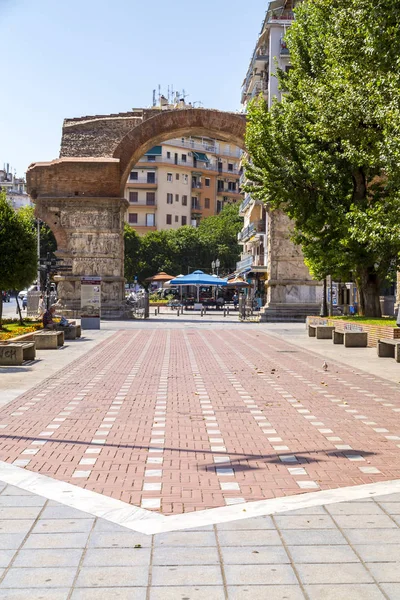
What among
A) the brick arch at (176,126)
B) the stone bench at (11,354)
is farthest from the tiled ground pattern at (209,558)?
the brick arch at (176,126)

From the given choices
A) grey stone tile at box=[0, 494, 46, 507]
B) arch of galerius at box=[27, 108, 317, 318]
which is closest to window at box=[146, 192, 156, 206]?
arch of galerius at box=[27, 108, 317, 318]

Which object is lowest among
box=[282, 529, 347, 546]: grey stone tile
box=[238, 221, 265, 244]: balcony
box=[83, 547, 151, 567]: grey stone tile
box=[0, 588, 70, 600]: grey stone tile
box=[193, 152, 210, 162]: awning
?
box=[0, 588, 70, 600]: grey stone tile

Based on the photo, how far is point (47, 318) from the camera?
25.2 m

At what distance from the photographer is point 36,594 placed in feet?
13.6

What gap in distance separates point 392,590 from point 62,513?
243 cm

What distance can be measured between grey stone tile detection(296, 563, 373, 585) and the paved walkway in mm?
11

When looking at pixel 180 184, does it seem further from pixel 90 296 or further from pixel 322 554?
pixel 322 554

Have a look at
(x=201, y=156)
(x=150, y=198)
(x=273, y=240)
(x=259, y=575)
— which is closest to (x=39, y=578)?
(x=259, y=575)

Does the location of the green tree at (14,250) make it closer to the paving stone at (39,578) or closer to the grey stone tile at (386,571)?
the paving stone at (39,578)

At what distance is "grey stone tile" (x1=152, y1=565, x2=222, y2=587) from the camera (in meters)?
4.29

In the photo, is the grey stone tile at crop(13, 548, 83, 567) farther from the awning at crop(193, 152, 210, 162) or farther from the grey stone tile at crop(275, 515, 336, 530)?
the awning at crop(193, 152, 210, 162)

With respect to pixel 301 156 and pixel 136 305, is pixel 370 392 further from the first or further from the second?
pixel 136 305

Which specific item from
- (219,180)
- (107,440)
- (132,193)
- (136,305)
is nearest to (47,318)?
(107,440)

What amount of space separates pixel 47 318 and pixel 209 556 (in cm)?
2107
